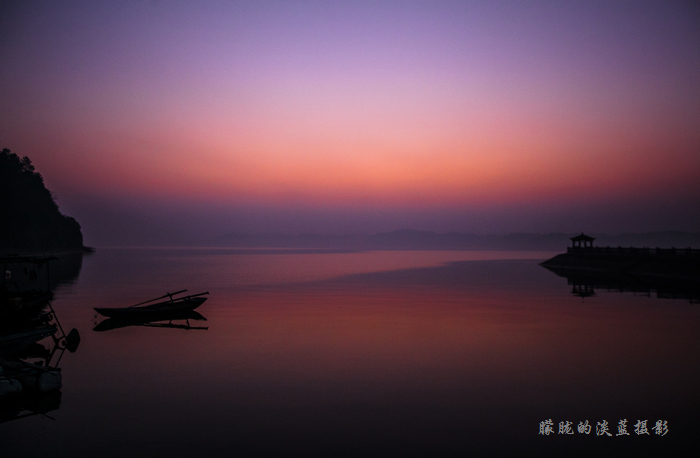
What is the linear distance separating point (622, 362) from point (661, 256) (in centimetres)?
5926

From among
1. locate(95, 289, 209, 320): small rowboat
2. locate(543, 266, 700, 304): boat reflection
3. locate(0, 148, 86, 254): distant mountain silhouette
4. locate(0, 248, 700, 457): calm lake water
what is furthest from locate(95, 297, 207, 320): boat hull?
locate(0, 148, 86, 254): distant mountain silhouette

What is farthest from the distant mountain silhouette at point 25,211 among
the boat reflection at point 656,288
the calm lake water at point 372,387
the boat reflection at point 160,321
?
the boat reflection at point 656,288

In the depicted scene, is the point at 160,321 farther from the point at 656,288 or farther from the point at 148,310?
the point at 656,288

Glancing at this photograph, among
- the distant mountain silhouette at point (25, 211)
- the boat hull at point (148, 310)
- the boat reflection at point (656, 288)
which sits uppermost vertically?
the distant mountain silhouette at point (25, 211)

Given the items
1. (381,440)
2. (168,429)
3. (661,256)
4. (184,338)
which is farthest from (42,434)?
(661,256)

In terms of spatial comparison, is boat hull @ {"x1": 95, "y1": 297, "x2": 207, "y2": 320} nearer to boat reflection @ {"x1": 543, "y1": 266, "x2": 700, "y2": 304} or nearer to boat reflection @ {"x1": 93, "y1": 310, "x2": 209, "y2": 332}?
boat reflection @ {"x1": 93, "y1": 310, "x2": 209, "y2": 332}

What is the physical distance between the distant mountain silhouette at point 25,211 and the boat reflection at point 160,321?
10940cm

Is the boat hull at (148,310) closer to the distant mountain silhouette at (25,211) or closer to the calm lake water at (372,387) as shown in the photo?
the calm lake water at (372,387)

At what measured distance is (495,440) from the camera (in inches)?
484

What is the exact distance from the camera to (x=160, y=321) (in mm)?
33594

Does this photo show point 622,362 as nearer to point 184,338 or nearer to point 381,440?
point 381,440

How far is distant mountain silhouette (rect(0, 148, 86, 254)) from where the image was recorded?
12006 centimetres

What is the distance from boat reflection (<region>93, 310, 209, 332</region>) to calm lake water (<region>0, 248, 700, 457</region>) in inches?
28.6

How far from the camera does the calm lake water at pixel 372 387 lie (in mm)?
12188
